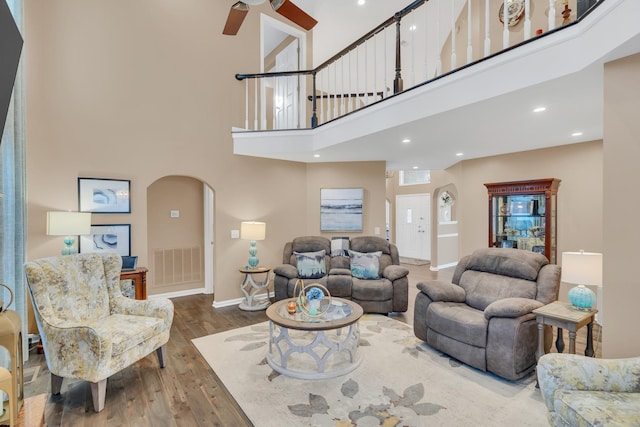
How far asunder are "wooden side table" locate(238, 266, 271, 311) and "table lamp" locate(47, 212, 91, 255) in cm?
208

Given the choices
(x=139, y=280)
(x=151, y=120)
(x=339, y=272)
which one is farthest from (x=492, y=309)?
(x=151, y=120)

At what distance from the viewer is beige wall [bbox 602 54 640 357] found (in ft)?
6.30

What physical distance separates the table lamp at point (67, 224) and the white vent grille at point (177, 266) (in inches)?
72.5

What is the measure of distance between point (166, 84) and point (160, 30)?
0.75m

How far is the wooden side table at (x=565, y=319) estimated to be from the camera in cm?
248

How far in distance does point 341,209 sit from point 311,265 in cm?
148

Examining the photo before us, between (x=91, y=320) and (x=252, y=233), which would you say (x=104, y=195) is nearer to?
(x=91, y=320)

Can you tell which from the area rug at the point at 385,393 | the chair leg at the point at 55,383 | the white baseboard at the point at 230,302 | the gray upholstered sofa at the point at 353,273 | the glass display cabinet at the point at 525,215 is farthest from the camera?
the white baseboard at the point at 230,302

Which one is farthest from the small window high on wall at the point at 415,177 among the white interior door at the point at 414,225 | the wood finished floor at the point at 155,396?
the wood finished floor at the point at 155,396

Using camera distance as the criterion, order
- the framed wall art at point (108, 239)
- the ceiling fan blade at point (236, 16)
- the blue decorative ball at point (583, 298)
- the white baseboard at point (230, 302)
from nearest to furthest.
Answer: the blue decorative ball at point (583, 298) < the ceiling fan blade at point (236, 16) < the framed wall art at point (108, 239) < the white baseboard at point (230, 302)

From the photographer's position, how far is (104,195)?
3.94 metres

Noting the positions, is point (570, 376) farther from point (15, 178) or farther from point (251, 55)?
point (251, 55)

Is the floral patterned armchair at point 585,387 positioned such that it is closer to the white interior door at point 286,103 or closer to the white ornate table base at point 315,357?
the white ornate table base at point 315,357

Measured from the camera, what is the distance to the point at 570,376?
172 centimetres
